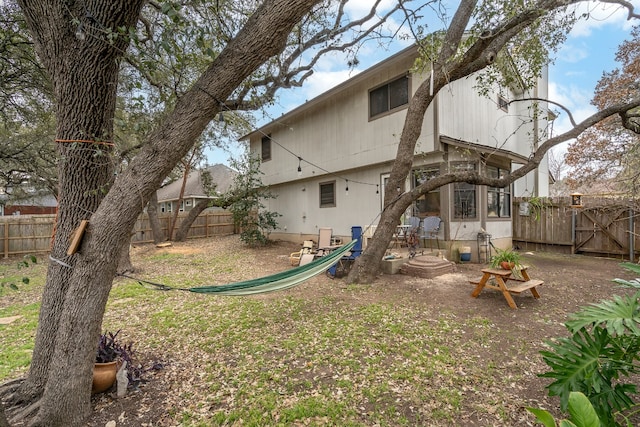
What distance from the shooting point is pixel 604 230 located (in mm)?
8648

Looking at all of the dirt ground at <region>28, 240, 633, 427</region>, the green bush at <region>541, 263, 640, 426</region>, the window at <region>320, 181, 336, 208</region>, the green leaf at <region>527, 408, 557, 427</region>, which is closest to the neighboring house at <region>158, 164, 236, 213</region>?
the window at <region>320, 181, 336, 208</region>

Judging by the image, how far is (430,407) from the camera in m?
2.46

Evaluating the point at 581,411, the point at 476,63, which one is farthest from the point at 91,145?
the point at 476,63

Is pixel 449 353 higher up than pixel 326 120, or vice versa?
pixel 326 120

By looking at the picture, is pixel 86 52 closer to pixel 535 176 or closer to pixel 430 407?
pixel 430 407

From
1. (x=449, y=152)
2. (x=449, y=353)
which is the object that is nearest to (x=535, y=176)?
(x=449, y=152)

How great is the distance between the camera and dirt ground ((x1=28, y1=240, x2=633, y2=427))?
258 centimetres

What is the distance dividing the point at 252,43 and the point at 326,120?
28.6 ft

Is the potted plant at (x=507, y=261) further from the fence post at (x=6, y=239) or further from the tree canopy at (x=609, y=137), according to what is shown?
the fence post at (x=6, y=239)

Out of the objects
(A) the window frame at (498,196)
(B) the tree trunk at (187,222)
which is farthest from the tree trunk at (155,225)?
(A) the window frame at (498,196)

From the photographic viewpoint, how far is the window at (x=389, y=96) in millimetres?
7957

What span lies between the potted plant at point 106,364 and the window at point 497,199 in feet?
28.6

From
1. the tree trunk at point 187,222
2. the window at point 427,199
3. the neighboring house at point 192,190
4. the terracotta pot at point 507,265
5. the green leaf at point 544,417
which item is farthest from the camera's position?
the neighboring house at point 192,190

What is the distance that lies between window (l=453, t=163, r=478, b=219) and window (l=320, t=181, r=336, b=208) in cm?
410
